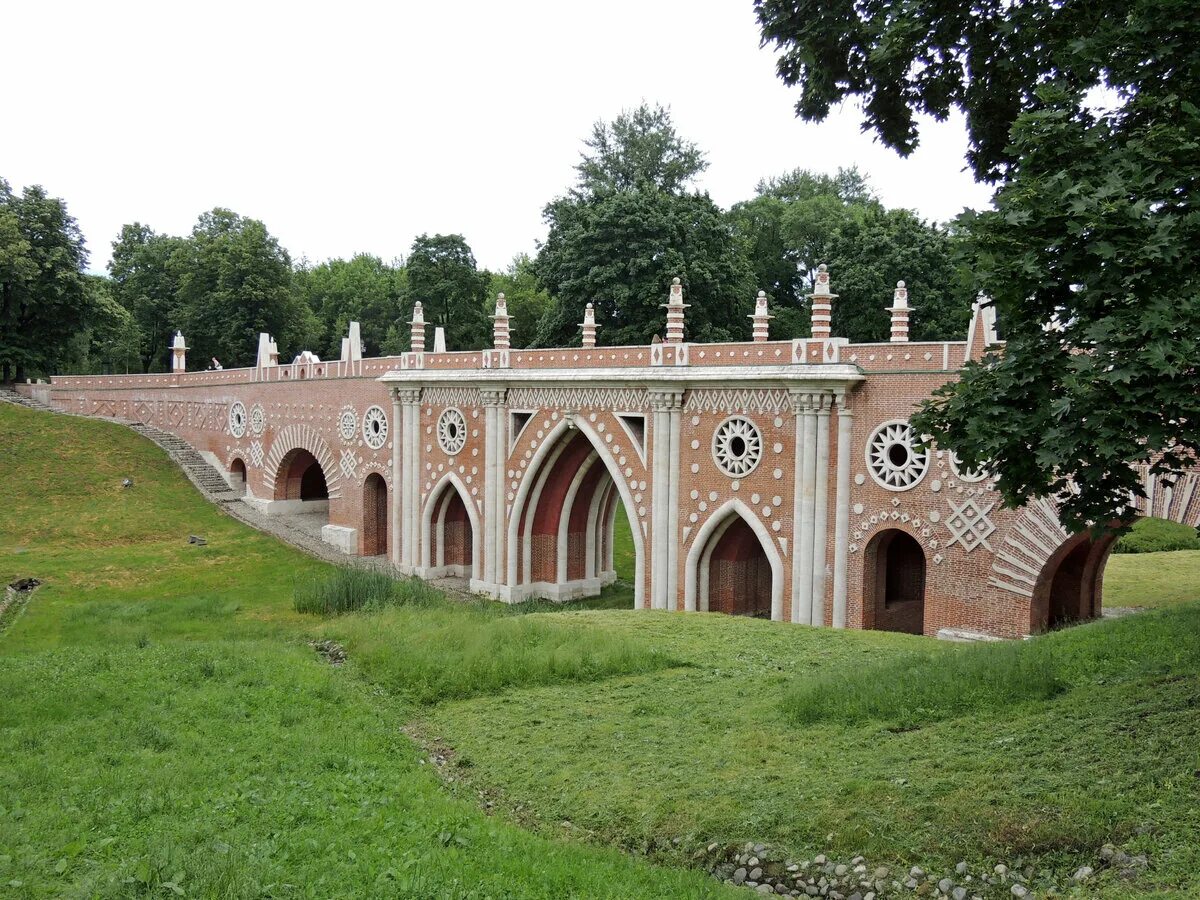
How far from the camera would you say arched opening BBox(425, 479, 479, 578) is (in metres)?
28.2

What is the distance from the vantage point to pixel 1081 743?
8234 millimetres

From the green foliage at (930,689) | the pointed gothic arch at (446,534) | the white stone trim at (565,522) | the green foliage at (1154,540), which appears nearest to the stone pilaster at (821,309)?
the white stone trim at (565,522)

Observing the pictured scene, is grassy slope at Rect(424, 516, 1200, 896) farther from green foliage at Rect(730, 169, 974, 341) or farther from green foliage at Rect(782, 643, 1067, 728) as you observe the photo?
green foliage at Rect(730, 169, 974, 341)

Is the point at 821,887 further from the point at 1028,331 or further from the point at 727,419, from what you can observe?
the point at 727,419

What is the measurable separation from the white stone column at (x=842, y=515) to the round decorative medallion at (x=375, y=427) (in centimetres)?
1498

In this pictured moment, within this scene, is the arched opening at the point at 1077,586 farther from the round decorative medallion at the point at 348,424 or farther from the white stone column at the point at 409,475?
the round decorative medallion at the point at 348,424

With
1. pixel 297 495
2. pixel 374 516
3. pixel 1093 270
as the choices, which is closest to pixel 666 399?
pixel 374 516

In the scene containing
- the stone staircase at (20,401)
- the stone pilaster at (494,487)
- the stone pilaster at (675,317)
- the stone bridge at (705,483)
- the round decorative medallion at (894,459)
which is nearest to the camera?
the stone bridge at (705,483)

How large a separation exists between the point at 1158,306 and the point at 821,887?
4435 mm

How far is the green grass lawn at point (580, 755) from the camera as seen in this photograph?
7.19m

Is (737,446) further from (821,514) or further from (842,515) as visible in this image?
(842,515)

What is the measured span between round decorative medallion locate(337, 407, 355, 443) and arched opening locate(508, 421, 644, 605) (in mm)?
7714

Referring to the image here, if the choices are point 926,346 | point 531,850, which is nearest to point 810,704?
point 531,850

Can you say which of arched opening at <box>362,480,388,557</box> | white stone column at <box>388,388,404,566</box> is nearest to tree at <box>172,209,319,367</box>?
arched opening at <box>362,480,388,557</box>
